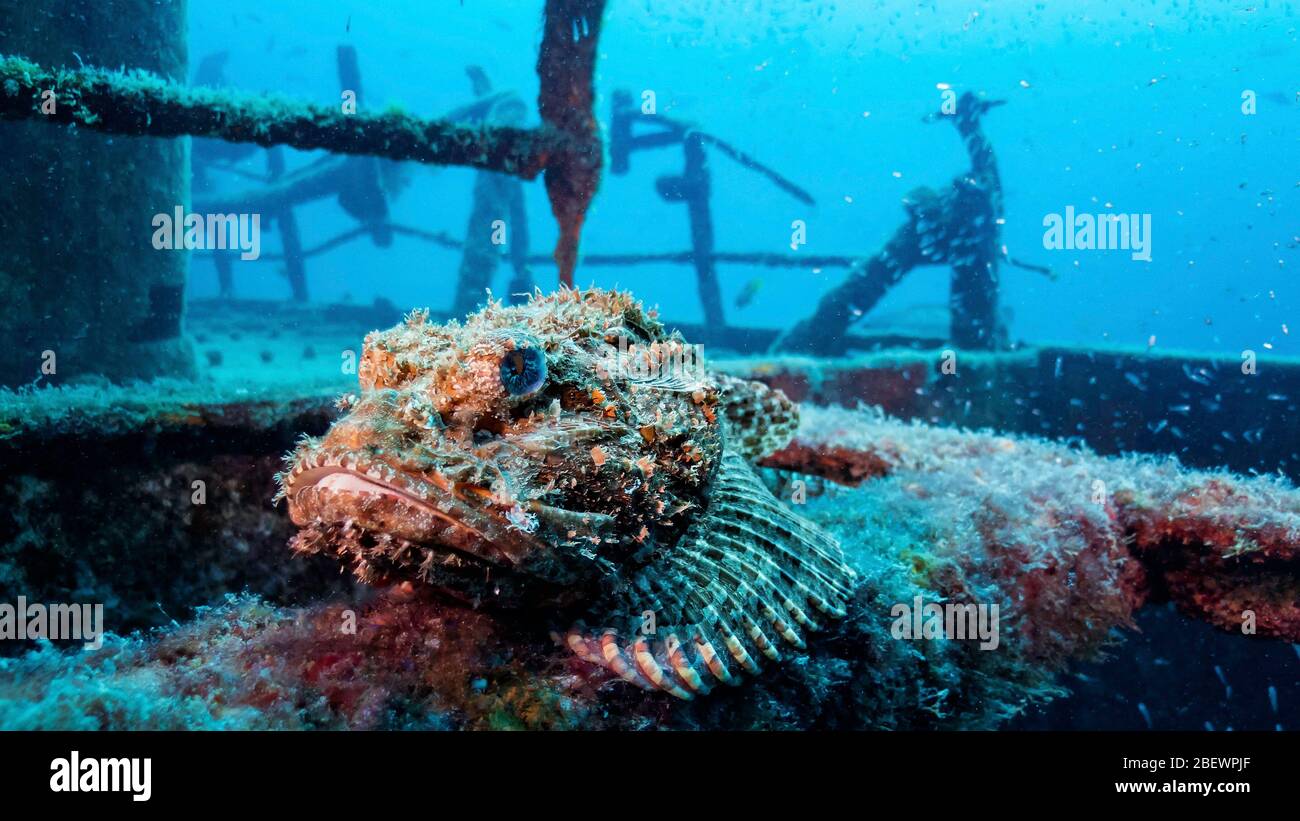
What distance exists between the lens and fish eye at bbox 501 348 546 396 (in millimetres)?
2144

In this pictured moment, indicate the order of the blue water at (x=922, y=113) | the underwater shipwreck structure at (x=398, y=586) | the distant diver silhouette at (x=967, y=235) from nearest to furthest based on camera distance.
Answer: the underwater shipwreck structure at (x=398, y=586)
the distant diver silhouette at (x=967, y=235)
the blue water at (x=922, y=113)

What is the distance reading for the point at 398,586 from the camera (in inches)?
93.6

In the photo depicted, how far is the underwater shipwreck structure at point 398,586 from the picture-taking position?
2.03 metres

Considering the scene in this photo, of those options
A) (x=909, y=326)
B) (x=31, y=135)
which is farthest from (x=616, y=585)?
(x=909, y=326)

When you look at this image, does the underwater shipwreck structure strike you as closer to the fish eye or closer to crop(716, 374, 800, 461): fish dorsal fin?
crop(716, 374, 800, 461): fish dorsal fin

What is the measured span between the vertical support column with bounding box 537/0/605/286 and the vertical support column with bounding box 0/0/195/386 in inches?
187

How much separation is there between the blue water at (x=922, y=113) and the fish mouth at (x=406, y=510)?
73.1 meters

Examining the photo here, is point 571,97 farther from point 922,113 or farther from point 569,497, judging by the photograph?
point 922,113

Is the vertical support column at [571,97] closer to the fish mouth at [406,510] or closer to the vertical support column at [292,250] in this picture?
the fish mouth at [406,510]

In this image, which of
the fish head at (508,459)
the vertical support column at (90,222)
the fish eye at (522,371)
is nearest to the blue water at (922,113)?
the vertical support column at (90,222)

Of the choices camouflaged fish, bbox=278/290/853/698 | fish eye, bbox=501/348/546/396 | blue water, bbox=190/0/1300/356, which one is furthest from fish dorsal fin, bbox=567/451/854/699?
blue water, bbox=190/0/1300/356

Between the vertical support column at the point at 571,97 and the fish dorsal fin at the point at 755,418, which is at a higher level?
the vertical support column at the point at 571,97
